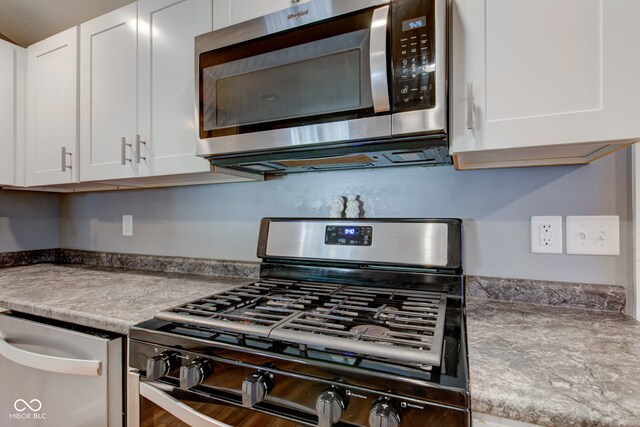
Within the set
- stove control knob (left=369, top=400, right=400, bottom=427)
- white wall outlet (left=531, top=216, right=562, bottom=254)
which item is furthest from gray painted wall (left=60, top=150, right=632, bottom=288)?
stove control knob (left=369, top=400, right=400, bottom=427)

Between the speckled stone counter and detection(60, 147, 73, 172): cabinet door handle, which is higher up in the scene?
detection(60, 147, 73, 172): cabinet door handle

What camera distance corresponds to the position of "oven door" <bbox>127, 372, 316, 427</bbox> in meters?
0.70

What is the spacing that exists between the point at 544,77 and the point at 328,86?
561 millimetres

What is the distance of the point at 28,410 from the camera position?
3.62 feet

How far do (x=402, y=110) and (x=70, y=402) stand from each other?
1311 millimetres

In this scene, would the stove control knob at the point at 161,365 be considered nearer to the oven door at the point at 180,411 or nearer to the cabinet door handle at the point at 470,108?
the oven door at the point at 180,411

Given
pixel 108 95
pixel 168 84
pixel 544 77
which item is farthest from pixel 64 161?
pixel 544 77

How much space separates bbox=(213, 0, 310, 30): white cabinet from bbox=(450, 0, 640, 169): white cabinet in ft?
1.85

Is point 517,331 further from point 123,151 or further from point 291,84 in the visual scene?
point 123,151

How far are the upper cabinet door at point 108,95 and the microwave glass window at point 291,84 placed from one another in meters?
0.51

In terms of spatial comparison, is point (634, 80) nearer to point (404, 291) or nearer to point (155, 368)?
point (404, 291)

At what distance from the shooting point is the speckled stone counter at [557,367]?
0.50m

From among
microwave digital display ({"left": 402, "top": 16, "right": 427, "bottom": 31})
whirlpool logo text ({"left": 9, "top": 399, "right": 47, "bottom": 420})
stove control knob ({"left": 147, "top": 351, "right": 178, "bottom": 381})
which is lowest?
whirlpool logo text ({"left": 9, "top": 399, "right": 47, "bottom": 420})

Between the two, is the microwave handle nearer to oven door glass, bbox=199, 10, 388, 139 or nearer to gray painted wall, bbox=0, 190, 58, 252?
oven door glass, bbox=199, 10, 388, 139
